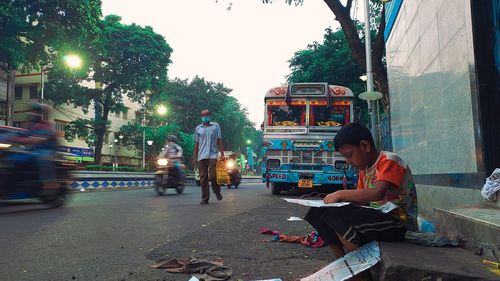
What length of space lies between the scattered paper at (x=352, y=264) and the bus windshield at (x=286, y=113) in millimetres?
8822

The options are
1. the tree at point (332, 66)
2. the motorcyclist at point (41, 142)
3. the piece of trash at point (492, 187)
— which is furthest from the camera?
the tree at point (332, 66)

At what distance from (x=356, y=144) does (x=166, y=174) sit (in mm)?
9193

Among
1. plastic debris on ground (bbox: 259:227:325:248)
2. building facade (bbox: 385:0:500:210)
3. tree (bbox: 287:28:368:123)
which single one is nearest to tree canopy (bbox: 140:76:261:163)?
tree (bbox: 287:28:368:123)

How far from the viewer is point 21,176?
6.79 metres

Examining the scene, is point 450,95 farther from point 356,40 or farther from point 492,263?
point 356,40

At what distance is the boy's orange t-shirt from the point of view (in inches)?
95.7

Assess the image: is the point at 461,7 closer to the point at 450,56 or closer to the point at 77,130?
the point at 450,56

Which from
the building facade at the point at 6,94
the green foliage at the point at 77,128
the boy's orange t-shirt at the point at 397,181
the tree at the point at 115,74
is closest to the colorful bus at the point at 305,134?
the boy's orange t-shirt at the point at 397,181

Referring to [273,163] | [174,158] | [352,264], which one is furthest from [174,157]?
[352,264]

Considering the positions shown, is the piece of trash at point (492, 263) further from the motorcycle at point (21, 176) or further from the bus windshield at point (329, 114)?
the bus windshield at point (329, 114)

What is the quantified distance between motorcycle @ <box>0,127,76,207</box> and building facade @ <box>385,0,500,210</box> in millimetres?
6426

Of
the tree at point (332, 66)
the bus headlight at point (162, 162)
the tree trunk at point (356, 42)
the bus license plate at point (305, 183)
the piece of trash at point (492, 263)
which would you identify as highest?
the tree at point (332, 66)

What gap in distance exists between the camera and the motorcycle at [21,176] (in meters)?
6.54

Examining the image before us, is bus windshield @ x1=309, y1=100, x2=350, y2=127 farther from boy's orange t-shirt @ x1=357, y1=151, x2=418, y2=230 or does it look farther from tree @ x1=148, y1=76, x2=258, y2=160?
tree @ x1=148, y1=76, x2=258, y2=160
